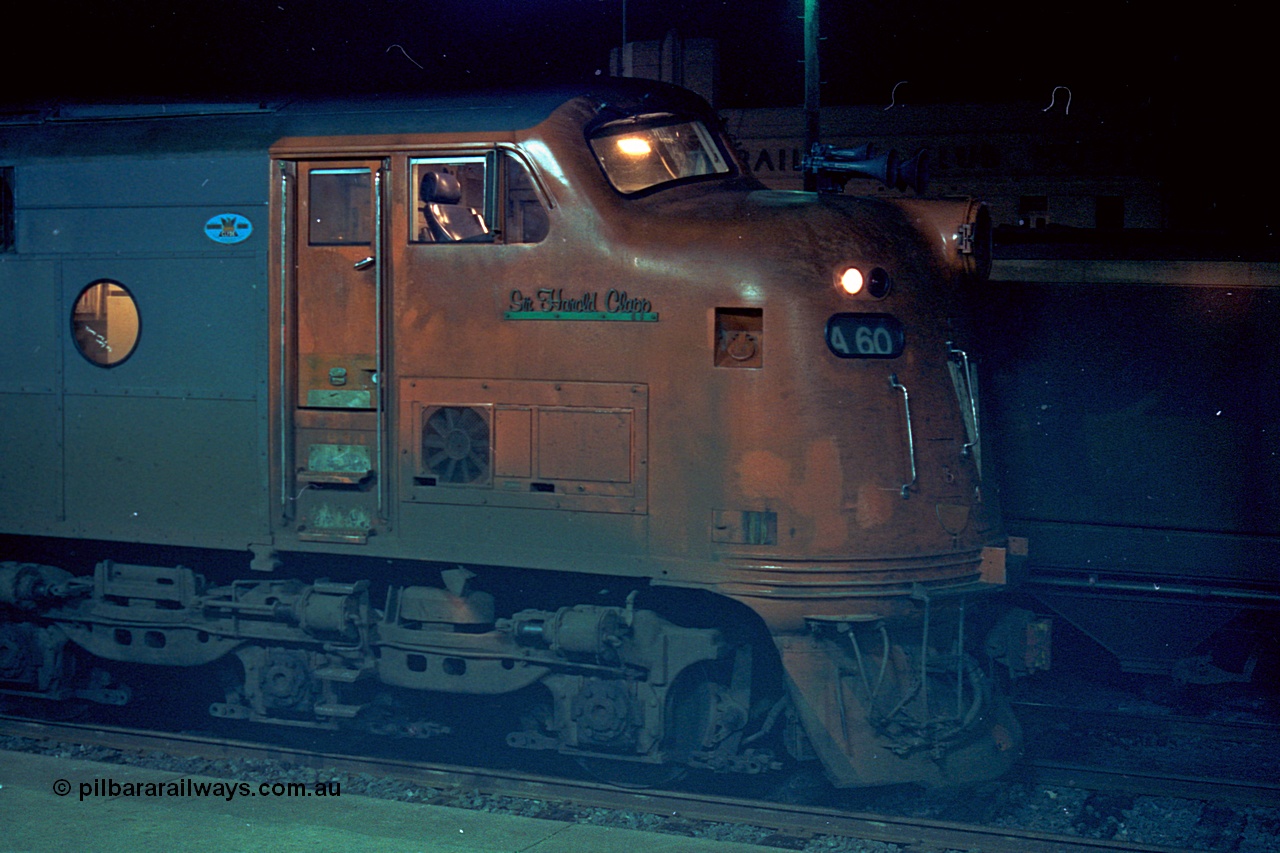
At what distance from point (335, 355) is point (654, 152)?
6.71 feet

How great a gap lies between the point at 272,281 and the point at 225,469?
109 centimetres

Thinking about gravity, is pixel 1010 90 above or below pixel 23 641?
above

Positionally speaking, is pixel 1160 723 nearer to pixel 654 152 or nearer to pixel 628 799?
pixel 628 799

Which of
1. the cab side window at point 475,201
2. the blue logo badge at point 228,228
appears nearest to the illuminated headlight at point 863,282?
the cab side window at point 475,201

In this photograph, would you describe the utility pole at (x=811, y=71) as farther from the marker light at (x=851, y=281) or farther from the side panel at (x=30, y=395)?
the side panel at (x=30, y=395)

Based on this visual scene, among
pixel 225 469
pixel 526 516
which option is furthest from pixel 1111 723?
pixel 225 469

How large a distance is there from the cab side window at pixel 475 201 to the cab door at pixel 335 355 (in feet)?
0.99

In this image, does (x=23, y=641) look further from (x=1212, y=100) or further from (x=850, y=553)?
(x=1212, y=100)

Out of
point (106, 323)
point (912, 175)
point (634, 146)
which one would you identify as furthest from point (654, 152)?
point (106, 323)

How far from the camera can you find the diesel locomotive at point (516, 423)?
21.5 feet

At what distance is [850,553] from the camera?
6.52m

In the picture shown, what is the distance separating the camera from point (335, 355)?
7234mm

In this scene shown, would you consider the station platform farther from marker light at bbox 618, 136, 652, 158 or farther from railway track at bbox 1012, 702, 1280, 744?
railway track at bbox 1012, 702, 1280, 744

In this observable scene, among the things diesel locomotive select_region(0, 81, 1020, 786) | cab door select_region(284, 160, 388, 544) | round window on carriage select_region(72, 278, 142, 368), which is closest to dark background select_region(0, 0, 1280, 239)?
round window on carriage select_region(72, 278, 142, 368)
